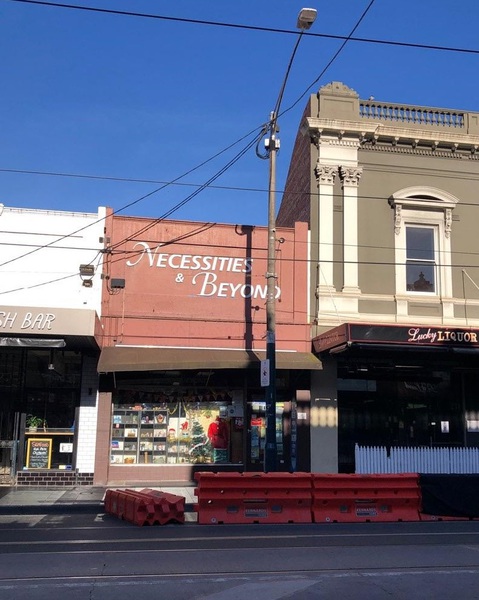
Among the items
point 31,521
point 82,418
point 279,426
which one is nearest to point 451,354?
point 279,426

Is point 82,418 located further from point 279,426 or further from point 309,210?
point 309,210

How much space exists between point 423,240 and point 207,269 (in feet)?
21.0

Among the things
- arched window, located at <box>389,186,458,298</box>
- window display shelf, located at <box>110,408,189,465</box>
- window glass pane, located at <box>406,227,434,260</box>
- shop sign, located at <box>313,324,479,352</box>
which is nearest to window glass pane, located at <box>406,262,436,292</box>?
arched window, located at <box>389,186,458,298</box>

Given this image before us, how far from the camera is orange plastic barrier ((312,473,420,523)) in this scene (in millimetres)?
12461

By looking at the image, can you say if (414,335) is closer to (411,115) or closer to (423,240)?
(423,240)

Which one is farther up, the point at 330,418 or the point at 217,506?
the point at 330,418

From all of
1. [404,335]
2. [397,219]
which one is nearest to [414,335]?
[404,335]

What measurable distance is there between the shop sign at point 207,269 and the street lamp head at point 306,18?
24.9 ft

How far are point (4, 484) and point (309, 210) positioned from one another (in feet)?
36.1

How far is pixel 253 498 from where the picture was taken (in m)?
12.2

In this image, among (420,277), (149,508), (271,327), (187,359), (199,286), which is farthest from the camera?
(420,277)

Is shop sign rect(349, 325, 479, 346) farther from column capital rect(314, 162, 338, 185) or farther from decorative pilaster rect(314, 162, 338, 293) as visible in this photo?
column capital rect(314, 162, 338, 185)

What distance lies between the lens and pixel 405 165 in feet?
64.3

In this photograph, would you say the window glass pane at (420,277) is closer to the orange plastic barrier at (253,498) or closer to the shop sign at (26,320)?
the orange plastic barrier at (253,498)
